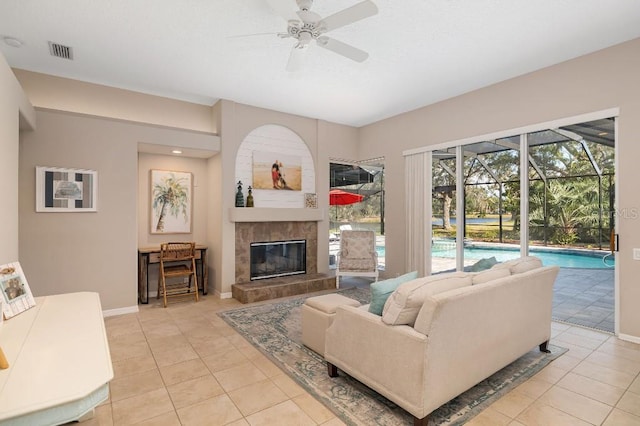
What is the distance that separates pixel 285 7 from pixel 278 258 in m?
4.07

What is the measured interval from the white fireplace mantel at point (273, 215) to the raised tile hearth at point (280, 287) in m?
0.99

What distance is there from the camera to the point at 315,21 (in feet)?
8.59

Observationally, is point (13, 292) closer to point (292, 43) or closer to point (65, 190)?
point (65, 190)

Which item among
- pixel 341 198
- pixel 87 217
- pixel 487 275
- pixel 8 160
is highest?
pixel 8 160

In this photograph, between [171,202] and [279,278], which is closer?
[171,202]

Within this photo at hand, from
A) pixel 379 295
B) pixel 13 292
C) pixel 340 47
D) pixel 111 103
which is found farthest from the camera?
pixel 111 103

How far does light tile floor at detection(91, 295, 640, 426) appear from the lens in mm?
2127

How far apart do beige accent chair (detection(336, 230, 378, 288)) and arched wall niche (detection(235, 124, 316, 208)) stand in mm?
1064

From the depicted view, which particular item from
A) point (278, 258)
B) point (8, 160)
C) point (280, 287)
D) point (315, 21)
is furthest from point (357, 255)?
point (8, 160)

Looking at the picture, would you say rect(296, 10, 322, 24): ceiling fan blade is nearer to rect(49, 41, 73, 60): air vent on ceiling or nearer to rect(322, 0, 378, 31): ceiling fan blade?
rect(322, 0, 378, 31): ceiling fan blade

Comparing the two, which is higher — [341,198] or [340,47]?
[340,47]

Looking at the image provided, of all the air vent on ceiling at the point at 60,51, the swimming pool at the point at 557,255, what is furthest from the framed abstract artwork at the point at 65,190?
the swimming pool at the point at 557,255

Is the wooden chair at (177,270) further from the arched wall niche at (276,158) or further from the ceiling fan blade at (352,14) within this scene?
the ceiling fan blade at (352,14)

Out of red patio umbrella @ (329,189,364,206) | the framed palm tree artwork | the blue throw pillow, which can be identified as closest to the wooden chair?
the framed palm tree artwork
